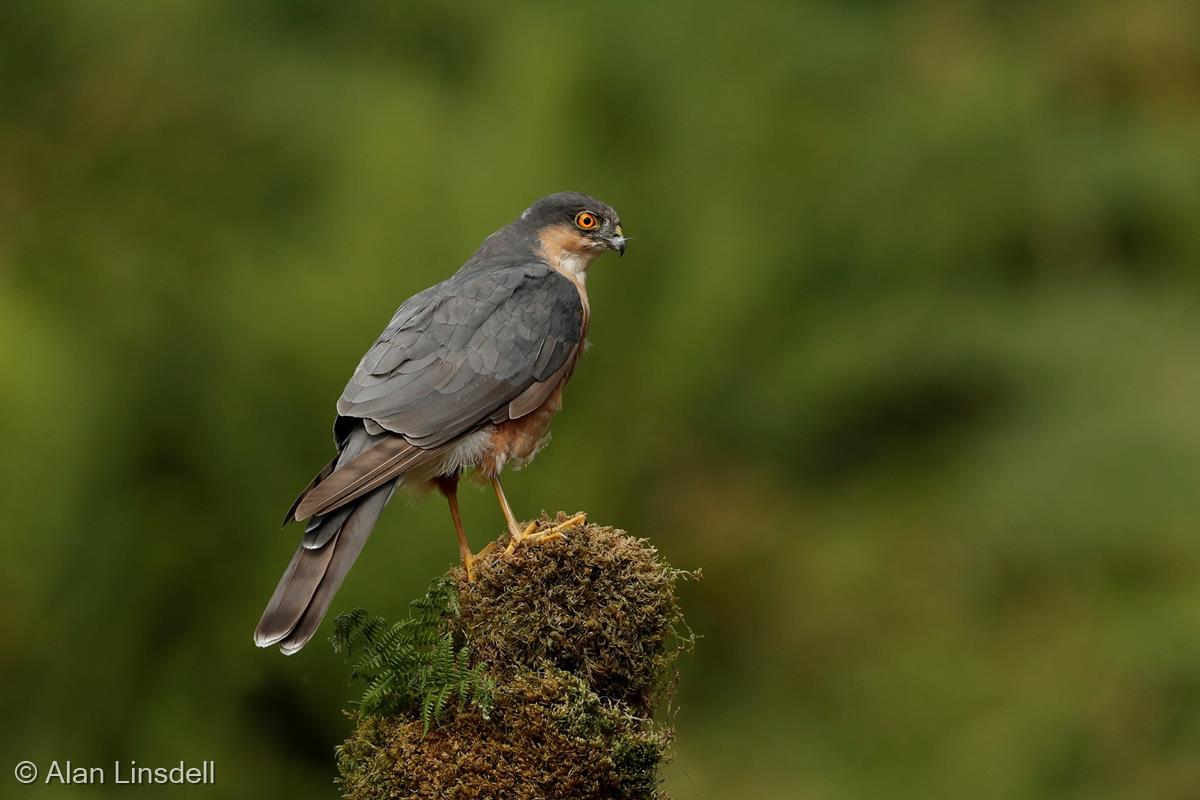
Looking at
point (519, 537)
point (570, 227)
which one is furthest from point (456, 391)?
point (570, 227)

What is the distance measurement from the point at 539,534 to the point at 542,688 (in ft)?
1.43

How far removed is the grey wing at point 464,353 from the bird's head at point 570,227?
298 millimetres

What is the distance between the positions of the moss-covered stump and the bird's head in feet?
4.87

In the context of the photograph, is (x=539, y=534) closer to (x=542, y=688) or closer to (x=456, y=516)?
(x=542, y=688)

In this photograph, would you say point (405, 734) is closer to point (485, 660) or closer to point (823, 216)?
point (485, 660)

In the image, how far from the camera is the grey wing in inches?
148

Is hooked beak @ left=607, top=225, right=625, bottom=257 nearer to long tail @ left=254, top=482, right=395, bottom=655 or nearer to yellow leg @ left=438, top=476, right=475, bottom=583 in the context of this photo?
yellow leg @ left=438, top=476, right=475, bottom=583

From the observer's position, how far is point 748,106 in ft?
32.2

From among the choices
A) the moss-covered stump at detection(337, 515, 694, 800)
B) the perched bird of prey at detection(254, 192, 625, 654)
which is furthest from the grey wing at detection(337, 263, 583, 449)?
the moss-covered stump at detection(337, 515, 694, 800)

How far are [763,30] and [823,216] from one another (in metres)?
1.40

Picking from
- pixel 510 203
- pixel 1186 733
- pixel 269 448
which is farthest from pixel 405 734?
pixel 1186 733

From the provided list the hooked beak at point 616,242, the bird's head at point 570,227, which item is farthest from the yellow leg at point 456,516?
the hooked beak at point 616,242

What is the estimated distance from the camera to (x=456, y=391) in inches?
153

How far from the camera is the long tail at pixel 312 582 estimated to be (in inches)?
127
